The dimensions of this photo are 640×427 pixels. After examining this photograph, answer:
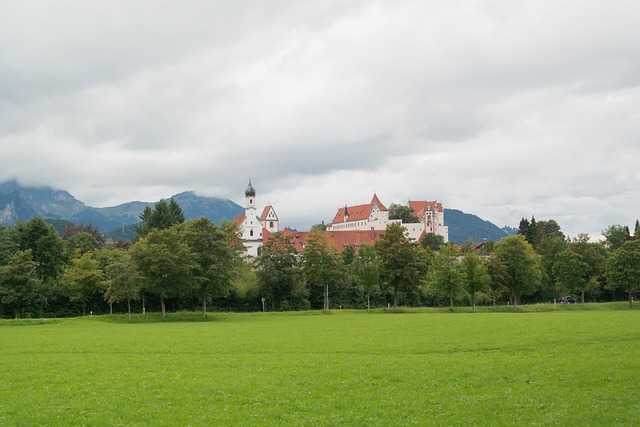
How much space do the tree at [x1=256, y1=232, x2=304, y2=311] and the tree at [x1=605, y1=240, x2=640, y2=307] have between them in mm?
50625

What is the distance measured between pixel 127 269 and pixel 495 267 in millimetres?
56559

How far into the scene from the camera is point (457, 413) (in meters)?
16.3

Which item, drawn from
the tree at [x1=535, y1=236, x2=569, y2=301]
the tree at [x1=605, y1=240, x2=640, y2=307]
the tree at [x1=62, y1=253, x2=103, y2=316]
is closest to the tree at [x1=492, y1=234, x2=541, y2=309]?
the tree at [x1=605, y1=240, x2=640, y2=307]

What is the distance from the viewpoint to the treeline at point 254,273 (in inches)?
2761

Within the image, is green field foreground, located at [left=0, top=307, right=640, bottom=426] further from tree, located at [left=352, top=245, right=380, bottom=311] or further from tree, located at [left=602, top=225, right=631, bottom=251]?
tree, located at [left=602, top=225, right=631, bottom=251]

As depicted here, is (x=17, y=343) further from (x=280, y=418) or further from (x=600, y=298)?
(x=600, y=298)

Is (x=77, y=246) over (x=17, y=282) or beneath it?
over

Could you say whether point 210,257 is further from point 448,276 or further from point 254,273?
point 448,276

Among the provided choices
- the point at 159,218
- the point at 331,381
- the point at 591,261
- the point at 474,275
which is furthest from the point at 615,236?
the point at 331,381

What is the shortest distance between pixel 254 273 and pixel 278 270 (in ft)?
18.6

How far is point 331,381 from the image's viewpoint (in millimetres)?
21562

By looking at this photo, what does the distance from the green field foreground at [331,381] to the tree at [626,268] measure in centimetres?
5732

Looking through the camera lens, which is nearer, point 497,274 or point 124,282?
point 124,282

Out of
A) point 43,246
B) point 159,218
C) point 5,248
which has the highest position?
point 159,218
